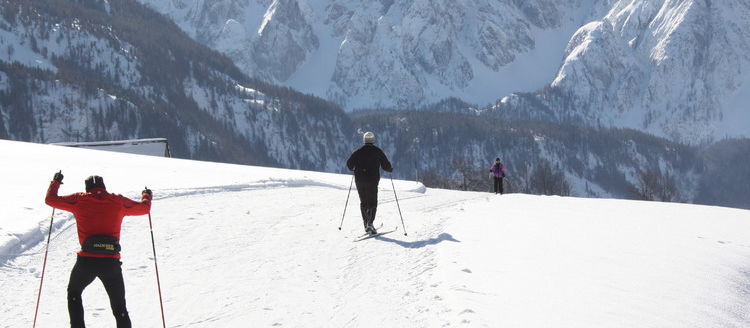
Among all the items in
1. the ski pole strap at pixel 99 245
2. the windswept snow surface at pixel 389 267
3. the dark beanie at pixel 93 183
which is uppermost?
the dark beanie at pixel 93 183

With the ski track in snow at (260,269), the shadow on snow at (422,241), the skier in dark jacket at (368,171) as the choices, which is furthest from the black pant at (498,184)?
the shadow on snow at (422,241)

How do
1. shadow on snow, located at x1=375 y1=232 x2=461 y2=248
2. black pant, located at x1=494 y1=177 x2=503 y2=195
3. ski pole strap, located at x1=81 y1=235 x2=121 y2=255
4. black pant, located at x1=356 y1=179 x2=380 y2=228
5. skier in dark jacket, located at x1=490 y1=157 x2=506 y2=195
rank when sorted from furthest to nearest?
1. black pant, located at x1=494 y1=177 x2=503 y2=195
2. skier in dark jacket, located at x1=490 y1=157 x2=506 y2=195
3. black pant, located at x1=356 y1=179 x2=380 y2=228
4. shadow on snow, located at x1=375 y1=232 x2=461 y2=248
5. ski pole strap, located at x1=81 y1=235 x2=121 y2=255

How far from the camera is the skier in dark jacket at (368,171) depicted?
1820 cm

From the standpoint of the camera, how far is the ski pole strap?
31.3 feet

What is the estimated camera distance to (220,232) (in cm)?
1794

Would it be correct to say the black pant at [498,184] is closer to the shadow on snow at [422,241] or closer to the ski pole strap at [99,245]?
the shadow on snow at [422,241]

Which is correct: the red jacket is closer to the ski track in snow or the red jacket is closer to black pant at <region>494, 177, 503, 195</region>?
the ski track in snow

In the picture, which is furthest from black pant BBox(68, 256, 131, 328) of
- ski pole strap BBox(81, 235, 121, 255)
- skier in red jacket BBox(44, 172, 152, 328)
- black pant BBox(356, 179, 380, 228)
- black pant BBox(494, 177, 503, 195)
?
black pant BBox(494, 177, 503, 195)

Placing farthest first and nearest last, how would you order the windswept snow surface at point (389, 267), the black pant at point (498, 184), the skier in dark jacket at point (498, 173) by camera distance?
the black pant at point (498, 184)
the skier in dark jacket at point (498, 173)
the windswept snow surface at point (389, 267)

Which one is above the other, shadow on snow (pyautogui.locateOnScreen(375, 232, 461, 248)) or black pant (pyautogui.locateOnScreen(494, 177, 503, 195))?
black pant (pyautogui.locateOnScreen(494, 177, 503, 195))

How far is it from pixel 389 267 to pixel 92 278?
244 inches

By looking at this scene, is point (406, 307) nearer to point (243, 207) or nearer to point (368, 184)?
point (368, 184)

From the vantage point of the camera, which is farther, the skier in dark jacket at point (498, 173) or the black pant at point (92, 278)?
the skier in dark jacket at point (498, 173)

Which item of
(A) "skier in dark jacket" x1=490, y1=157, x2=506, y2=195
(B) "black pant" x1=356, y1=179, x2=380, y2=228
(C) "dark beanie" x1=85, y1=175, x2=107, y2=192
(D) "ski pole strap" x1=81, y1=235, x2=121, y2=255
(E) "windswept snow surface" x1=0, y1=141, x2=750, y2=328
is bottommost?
(E) "windswept snow surface" x1=0, y1=141, x2=750, y2=328
